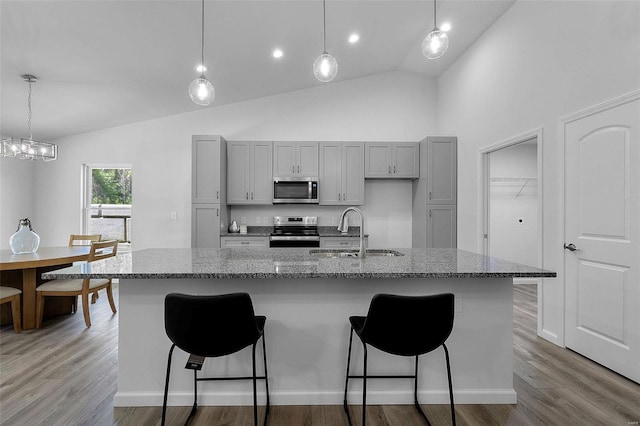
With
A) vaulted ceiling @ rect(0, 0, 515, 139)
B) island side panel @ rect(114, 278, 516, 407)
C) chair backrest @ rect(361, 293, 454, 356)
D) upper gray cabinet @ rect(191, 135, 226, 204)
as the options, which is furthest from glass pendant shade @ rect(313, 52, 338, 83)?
upper gray cabinet @ rect(191, 135, 226, 204)

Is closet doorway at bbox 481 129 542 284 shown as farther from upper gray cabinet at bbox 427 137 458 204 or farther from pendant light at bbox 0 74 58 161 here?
pendant light at bbox 0 74 58 161

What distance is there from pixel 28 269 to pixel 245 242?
89.4 inches

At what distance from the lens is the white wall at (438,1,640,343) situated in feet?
7.72

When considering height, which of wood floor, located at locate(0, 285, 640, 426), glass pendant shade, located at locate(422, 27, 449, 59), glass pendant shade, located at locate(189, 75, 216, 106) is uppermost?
glass pendant shade, located at locate(422, 27, 449, 59)

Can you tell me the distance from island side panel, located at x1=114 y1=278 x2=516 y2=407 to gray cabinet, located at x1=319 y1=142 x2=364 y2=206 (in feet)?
9.20

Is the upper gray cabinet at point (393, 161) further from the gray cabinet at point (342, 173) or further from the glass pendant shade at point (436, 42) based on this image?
the glass pendant shade at point (436, 42)

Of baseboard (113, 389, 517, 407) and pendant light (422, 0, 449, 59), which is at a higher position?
pendant light (422, 0, 449, 59)

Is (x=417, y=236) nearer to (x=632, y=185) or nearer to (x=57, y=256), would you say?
(x=632, y=185)

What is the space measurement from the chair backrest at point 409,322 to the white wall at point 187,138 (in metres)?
3.54

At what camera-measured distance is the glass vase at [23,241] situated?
3400 millimetres

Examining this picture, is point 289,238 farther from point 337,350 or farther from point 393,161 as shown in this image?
point 337,350

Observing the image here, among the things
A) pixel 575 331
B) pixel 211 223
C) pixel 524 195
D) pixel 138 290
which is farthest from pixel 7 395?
pixel 524 195

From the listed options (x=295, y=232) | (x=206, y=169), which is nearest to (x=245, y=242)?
(x=295, y=232)

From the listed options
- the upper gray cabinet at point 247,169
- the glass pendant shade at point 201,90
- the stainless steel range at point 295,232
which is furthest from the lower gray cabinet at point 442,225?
the glass pendant shade at point 201,90
